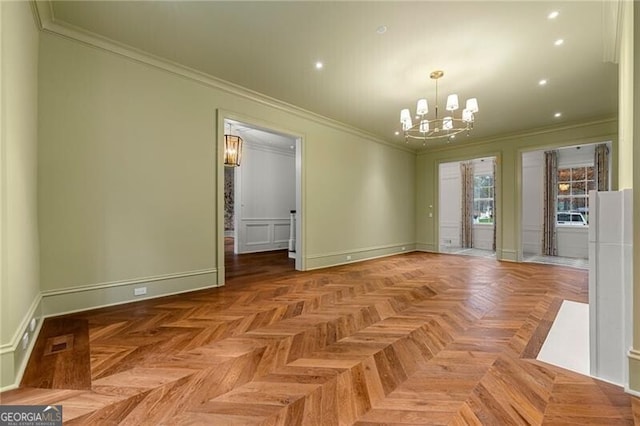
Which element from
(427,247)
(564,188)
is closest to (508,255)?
(427,247)

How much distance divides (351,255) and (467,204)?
4534 millimetres

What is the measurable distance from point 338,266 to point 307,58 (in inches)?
138

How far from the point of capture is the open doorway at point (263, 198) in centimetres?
669

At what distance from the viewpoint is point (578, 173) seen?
6816 millimetres

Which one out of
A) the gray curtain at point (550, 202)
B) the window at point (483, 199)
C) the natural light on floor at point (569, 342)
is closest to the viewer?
the natural light on floor at point (569, 342)

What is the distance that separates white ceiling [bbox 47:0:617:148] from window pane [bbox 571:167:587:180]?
2948 millimetres

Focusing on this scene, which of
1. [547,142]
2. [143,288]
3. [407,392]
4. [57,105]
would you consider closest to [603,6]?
[407,392]

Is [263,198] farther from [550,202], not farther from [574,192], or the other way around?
[574,192]

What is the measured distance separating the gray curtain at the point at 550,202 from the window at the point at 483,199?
4.10ft

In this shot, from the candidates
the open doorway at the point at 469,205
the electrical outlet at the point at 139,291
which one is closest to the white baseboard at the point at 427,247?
the open doorway at the point at 469,205

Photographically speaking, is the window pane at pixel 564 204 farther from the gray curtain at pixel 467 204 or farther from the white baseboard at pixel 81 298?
the white baseboard at pixel 81 298

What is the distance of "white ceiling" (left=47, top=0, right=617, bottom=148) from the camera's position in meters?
2.44

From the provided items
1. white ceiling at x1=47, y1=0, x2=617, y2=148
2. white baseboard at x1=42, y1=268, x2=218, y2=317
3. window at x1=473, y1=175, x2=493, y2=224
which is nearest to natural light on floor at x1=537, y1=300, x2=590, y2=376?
white ceiling at x1=47, y1=0, x2=617, y2=148

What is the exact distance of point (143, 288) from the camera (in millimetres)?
3154
